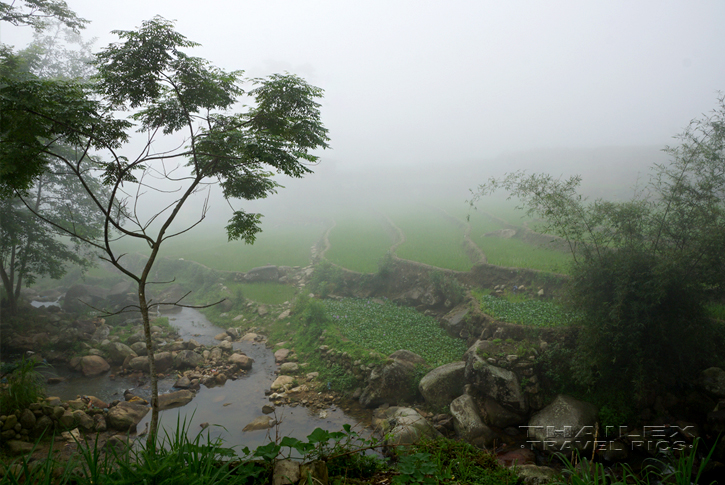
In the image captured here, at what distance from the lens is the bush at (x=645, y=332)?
23.2 feet

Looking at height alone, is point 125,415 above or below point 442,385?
above

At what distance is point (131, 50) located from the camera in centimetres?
497

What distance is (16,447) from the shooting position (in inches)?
220

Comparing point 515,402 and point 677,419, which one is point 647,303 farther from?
point 515,402

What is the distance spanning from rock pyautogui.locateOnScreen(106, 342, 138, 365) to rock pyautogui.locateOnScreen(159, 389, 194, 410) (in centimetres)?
269

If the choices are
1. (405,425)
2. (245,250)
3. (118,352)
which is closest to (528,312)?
(405,425)

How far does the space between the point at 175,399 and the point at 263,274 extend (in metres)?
11.4

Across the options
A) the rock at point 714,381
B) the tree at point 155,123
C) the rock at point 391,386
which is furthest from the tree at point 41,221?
the rock at point 714,381

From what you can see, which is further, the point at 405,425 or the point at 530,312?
the point at 530,312

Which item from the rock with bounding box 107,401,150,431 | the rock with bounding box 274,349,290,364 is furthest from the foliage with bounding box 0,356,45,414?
the rock with bounding box 274,349,290,364

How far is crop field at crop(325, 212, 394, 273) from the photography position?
1895 centimetres

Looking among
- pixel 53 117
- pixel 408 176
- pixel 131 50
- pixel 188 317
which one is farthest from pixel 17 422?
pixel 408 176

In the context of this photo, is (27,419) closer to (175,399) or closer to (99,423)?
(99,423)

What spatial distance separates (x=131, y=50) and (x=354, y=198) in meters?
48.5
